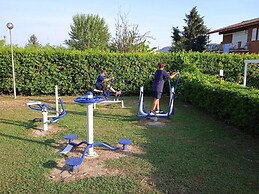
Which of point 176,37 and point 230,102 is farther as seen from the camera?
point 176,37

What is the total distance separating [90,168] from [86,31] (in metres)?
40.0

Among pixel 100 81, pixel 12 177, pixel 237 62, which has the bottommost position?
pixel 12 177

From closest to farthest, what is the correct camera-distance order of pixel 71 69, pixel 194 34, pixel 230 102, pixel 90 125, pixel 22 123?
pixel 90 125
pixel 230 102
pixel 22 123
pixel 71 69
pixel 194 34

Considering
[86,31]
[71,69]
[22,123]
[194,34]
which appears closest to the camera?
[22,123]

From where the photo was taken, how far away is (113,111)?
793 centimetres

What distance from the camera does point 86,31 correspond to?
41406mm

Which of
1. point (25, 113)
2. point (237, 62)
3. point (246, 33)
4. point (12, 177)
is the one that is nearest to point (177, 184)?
point (12, 177)

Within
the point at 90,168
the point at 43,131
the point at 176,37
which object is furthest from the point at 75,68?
the point at 176,37

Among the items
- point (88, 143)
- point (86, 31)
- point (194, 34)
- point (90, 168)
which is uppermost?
point (86, 31)

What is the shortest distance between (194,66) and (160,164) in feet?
26.6

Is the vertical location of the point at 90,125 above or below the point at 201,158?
above

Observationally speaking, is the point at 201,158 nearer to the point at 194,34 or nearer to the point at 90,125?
the point at 90,125

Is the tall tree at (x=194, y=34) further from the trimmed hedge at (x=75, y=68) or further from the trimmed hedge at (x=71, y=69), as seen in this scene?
the trimmed hedge at (x=71, y=69)

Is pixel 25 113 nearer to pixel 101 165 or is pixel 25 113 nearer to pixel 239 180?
pixel 101 165
